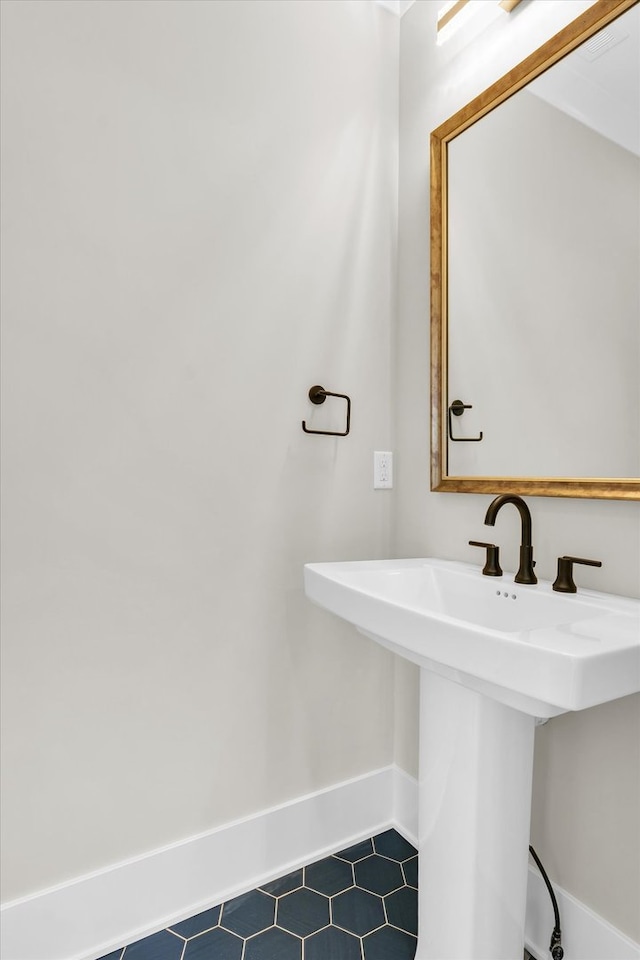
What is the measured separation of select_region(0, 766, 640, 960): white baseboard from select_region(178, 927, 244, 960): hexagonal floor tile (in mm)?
93

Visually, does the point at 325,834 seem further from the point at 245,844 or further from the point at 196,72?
the point at 196,72

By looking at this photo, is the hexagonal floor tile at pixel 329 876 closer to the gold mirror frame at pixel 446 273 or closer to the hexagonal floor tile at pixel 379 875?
the hexagonal floor tile at pixel 379 875

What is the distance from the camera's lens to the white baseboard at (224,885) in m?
1.18

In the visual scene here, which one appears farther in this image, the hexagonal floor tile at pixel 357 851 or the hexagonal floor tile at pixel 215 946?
the hexagonal floor tile at pixel 357 851

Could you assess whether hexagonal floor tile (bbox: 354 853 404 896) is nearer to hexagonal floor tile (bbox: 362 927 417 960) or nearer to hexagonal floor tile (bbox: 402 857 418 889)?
hexagonal floor tile (bbox: 402 857 418 889)

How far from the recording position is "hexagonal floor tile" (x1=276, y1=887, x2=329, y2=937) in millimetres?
1306

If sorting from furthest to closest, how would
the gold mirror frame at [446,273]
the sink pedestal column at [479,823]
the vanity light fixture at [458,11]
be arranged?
the vanity light fixture at [458,11], the gold mirror frame at [446,273], the sink pedestal column at [479,823]

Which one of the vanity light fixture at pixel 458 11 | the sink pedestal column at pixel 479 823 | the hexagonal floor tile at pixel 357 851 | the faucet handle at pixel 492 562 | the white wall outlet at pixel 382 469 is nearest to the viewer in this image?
the sink pedestal column at pixel 479 823

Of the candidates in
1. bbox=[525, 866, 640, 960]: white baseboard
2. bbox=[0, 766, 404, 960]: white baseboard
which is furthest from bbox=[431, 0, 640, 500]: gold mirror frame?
bbox=[0, 766, 404, 960]: white baseboard

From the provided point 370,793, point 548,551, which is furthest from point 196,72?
point 370,793

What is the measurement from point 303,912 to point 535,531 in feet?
3.64

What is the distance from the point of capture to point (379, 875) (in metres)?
1.49

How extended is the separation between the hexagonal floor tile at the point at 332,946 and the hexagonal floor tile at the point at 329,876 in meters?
0.13

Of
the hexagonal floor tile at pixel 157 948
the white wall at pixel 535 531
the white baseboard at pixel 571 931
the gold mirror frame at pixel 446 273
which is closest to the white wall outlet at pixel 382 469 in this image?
the white wall at pixel 535 531
